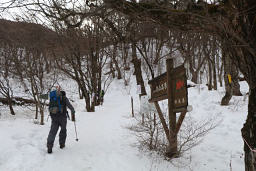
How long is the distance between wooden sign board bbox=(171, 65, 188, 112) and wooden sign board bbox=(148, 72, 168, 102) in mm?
395

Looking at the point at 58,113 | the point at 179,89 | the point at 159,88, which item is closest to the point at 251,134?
the point at 179,89

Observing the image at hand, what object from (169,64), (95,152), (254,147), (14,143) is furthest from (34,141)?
(254,147)

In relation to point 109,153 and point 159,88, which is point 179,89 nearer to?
point 159,88

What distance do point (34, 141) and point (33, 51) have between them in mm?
5163

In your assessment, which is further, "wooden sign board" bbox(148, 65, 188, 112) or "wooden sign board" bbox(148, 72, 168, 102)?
"wooden sign board" bbox(148, 72, 168, 102)

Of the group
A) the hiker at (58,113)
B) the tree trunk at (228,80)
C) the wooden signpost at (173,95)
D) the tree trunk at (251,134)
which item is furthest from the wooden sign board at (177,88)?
the tree trunk at (228,80)

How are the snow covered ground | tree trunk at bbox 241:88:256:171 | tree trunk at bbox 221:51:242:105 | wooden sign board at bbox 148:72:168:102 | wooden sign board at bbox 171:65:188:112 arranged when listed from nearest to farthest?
tree trunk at bbox 241:88:256:171, wooden sign board at bbox 171:65:188:112, the snow covered ground, wooden sign board at bbox 148:72:168:102, tree trunk at bbox 221:51:242:105

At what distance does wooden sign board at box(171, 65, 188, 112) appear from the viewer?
12.7 feet

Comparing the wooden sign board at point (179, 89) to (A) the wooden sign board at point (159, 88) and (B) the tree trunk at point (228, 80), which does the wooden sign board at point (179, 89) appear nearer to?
(A) the wooden sign board at point (159, 88)

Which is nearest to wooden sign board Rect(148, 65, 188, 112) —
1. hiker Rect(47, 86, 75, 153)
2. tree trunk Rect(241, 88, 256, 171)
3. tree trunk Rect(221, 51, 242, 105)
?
tree trunk Rect(241, 88, 256, 171)

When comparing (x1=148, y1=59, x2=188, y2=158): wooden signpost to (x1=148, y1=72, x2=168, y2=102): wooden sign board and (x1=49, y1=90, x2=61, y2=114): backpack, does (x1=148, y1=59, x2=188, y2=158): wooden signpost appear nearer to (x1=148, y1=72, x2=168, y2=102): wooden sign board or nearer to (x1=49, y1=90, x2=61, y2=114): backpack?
(x1=148, y1=72, x2=168, y2=102): wooden sign board

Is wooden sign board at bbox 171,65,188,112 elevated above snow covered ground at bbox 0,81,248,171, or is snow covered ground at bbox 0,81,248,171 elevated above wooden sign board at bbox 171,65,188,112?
wooden sign board at bbox 171,65,188,112

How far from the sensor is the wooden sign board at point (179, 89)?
388 cm

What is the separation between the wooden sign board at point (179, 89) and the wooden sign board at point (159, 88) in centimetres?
39
